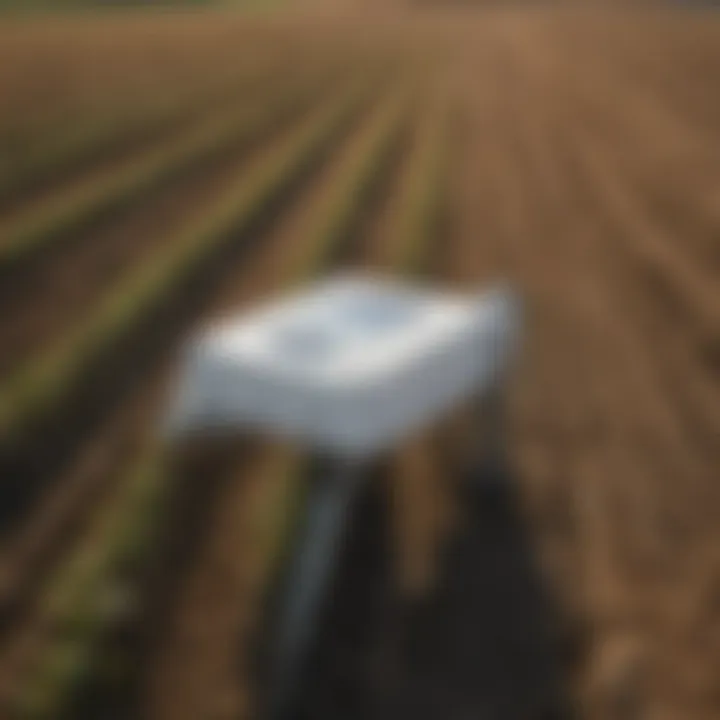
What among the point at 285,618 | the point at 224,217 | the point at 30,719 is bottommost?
the point at 30,719

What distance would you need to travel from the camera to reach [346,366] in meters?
1.70

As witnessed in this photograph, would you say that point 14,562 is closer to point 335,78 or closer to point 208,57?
point 208,57

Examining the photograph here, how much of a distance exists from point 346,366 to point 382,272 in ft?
4.48

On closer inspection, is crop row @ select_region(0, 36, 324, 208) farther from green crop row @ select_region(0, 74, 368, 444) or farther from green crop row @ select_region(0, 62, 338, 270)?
green crop row @ select_region(0, 74, 368, 444)

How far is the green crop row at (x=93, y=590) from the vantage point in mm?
1819

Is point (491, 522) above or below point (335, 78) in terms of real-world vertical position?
below

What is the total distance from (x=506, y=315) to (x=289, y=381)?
56 cm

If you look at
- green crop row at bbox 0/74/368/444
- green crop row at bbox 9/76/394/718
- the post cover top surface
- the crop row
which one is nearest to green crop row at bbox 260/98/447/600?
green crop row at bbox 0/74/368/444

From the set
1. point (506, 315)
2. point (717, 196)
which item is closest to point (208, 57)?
point (717, 196)

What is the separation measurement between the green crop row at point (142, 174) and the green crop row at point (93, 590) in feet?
2.13

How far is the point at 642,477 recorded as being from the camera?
247cm

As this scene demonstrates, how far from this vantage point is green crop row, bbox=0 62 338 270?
276cm

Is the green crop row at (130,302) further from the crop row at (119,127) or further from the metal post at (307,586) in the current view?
the metal post at (307,586)

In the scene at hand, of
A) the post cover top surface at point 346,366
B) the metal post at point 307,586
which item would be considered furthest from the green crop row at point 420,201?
the metal post at point 307,586
